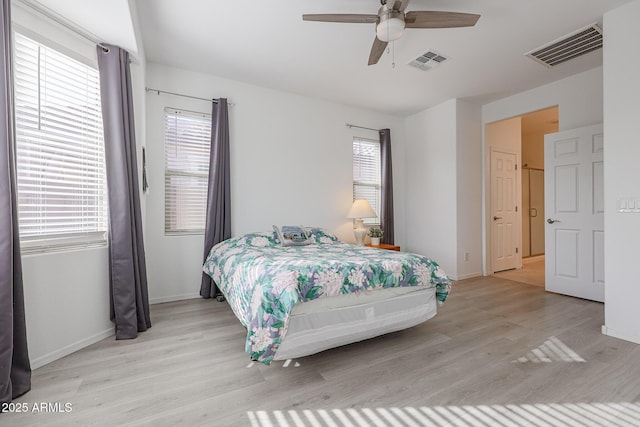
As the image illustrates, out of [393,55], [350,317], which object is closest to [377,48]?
[393,55]

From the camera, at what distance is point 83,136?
2.35 meters

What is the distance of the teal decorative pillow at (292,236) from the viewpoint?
11.2 feet

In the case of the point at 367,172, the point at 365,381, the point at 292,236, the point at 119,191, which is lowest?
the point at 365,381

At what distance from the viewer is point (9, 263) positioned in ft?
5.29

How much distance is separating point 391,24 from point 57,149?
252 centimetres

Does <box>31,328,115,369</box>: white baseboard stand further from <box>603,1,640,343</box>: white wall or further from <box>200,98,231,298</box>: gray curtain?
<box>603,1,640,343</box>: white wall

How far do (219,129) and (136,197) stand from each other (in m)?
1.33

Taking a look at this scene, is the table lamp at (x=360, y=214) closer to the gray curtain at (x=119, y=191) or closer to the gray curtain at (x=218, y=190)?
the gray curtain at (x=218, y=190)

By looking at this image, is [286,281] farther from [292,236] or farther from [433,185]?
[433,185]

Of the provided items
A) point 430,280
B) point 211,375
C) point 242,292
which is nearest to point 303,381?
point 211,375

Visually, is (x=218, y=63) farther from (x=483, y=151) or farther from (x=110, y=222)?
(x=483, y=151)

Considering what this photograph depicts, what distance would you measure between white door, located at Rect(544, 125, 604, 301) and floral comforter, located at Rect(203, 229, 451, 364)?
2215mm

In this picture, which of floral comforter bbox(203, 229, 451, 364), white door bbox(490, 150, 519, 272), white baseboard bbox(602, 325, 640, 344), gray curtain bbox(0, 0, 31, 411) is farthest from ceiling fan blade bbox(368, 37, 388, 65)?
white door bbox(490, 150, 519, 272)

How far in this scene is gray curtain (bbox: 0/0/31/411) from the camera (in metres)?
1.57
